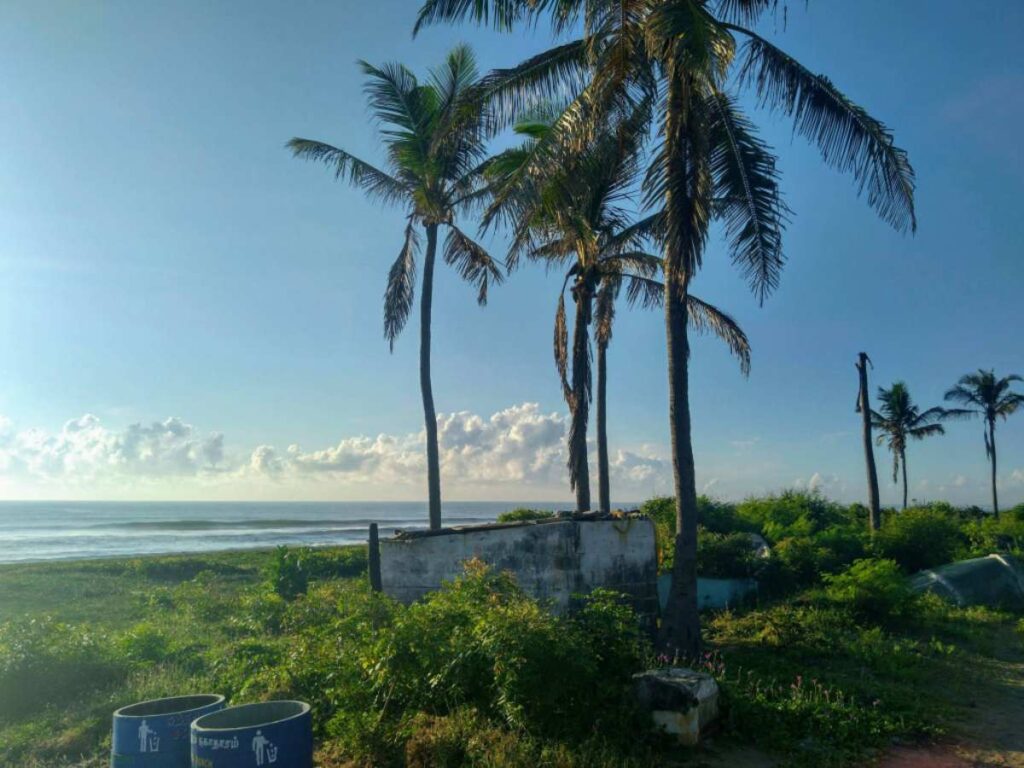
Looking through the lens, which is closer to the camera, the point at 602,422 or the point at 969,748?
the point at 969,748

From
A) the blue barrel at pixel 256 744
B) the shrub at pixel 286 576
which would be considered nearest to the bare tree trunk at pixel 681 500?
the blue barrel at pixel 256 744

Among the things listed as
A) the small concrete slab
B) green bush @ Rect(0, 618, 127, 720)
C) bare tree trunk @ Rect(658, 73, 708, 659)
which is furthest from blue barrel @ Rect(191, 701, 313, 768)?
bare tree trunk @ Rect(658, 73, 708, 659)

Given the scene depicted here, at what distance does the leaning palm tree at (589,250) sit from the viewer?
42.9 feet

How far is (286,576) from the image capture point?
19922 mm

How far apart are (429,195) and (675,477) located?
374 inches

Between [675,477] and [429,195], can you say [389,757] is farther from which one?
[429,195]

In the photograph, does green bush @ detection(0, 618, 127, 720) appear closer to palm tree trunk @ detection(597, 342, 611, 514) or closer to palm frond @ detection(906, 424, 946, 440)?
palm tree trunk @ detection(597, 342, 611, 514)

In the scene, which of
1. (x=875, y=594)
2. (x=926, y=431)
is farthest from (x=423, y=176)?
(x=926, y=431)

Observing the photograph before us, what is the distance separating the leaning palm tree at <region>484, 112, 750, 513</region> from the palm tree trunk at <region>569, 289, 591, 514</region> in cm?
2

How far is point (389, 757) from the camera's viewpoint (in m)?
6.59

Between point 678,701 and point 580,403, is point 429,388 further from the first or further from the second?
point 678,701

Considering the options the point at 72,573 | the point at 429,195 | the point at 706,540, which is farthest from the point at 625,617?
the point at 72,573

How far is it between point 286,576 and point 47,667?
9.63 metres

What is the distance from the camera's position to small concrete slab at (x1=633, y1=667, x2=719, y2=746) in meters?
6.98
